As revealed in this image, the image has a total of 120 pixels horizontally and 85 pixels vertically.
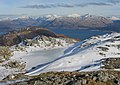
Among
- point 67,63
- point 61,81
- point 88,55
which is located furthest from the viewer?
point 88,55

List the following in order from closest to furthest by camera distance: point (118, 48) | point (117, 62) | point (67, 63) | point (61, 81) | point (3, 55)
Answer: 1. point (61, 81)
2. point (117, 62)
3. point (67, 63)
4. point (118, 48)
5. point (3, 55)

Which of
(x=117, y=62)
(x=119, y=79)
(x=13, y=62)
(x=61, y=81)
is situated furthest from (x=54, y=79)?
(x=13, y=62)

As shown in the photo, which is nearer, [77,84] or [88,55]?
[77,84]

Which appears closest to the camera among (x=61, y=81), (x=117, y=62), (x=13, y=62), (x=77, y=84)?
(x=77, y=84)

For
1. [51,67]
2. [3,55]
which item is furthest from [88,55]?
[3,55]

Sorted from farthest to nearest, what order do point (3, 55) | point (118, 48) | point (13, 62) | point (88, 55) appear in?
1. point (3, 55)
2. point (118, 48)
3. point (13, 62)
4. point (88, 55)

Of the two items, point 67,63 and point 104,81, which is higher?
point 104,81

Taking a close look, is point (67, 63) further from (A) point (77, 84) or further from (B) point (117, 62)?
(A) point (77, 84)

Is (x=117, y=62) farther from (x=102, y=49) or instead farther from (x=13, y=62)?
(x=13, y=62)

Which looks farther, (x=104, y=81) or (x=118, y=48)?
(x=118, y=48)
